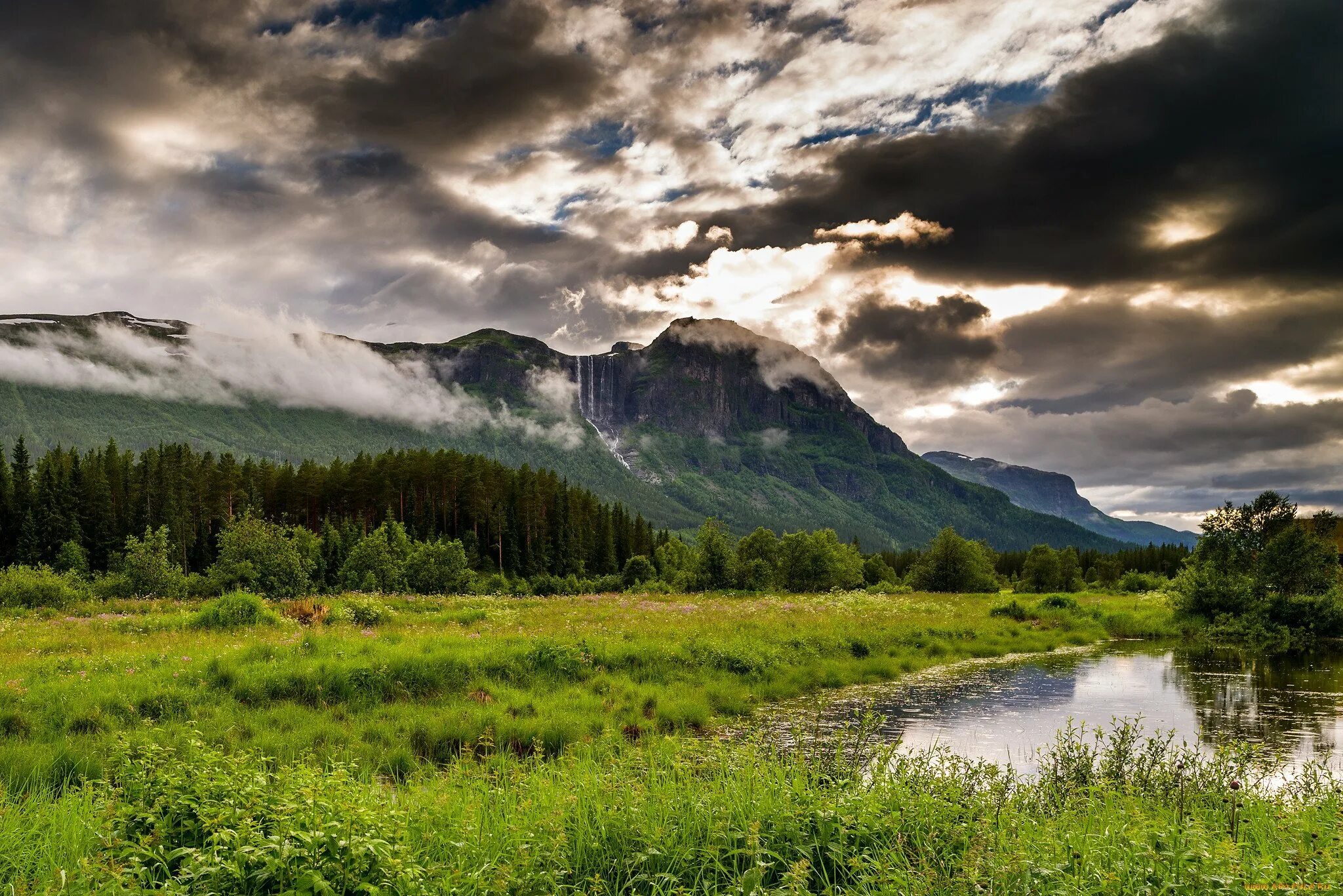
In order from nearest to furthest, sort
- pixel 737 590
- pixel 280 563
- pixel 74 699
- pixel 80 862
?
pixel 80 862 → pixel 74 699 → pixel 280 563 → pixel 737 590

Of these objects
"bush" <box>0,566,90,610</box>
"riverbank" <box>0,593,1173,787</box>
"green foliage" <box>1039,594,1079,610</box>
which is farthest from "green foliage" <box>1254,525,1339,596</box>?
"bush" <box>0,566,90,610</box>

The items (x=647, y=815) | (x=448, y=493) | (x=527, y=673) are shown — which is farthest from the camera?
(x=448, y=493)

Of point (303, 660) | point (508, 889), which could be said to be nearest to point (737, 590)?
point (303, 660)

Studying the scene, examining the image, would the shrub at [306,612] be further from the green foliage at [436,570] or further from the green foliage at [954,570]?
the green foliage at [954,570]

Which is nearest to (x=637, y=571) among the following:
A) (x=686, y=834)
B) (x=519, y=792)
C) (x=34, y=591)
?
(x=34, y=591)

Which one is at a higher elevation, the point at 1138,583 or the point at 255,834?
the point at 255,834

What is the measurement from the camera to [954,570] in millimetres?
79000

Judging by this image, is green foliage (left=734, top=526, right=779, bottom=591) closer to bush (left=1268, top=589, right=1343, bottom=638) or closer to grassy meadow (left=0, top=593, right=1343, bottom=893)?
bush (left=1268, top=589, right=1343, bottom=638)

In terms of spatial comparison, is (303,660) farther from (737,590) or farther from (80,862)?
(737,590)

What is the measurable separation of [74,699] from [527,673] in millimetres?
10180

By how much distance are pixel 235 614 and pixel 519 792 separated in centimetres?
2271

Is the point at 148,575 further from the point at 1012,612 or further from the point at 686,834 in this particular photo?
the point at 1012,612

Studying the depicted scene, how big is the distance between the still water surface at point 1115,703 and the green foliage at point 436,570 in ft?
144

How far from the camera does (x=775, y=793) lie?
8594 millimetres
